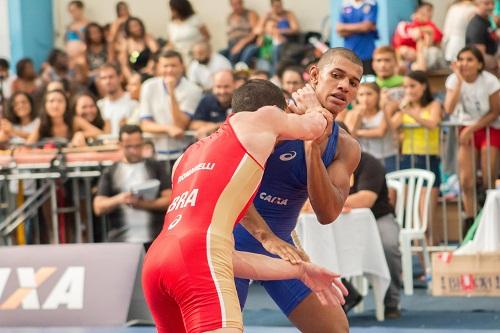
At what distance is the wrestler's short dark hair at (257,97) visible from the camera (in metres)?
4.97

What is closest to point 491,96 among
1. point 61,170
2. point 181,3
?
point 61,170

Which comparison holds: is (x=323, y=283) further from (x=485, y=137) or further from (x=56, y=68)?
(x=56, y=68)

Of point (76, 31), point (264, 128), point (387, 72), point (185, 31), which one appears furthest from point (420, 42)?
point (264, 128)

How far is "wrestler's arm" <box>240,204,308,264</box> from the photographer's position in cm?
510

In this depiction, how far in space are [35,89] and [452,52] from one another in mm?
4973

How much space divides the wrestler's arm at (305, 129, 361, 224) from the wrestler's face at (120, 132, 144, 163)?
458cm

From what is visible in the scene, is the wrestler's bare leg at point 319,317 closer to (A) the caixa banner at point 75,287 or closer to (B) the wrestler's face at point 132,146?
(A) the caixa banner at point 75,287

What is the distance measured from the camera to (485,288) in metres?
9.39

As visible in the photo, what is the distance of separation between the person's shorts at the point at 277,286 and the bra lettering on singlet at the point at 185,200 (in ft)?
2.50

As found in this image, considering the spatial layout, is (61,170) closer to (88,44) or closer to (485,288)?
(485,288)

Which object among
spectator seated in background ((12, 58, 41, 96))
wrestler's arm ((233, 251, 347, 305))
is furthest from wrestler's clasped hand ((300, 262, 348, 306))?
spectator seated in background ((12, 58, 41, 96))

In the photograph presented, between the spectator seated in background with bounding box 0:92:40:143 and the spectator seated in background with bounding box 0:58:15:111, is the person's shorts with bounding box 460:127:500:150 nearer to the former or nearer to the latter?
the spectator seated in background with bounding box 0:92:40:143

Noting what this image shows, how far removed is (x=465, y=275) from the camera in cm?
940

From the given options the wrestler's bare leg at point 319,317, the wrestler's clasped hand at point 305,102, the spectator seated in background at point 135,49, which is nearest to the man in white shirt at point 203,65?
the spectator seated in background at point 135,49
